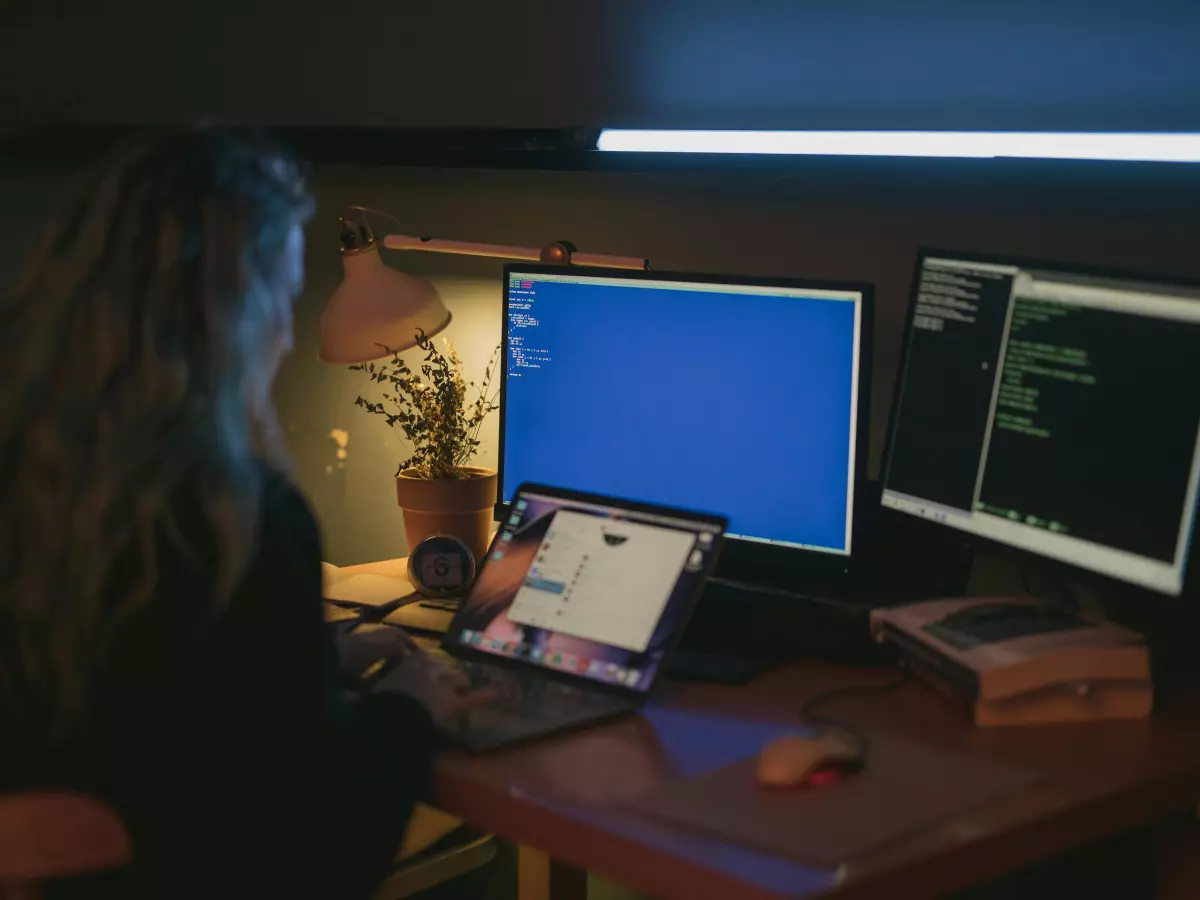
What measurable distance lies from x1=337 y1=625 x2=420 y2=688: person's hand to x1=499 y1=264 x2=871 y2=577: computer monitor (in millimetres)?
374

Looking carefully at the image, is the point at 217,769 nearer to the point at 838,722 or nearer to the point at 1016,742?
the point at 838,722

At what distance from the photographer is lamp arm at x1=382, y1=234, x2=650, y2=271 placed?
1.75 m

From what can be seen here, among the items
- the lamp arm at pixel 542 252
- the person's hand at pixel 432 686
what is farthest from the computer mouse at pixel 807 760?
the lamp arm at pixel 542 252

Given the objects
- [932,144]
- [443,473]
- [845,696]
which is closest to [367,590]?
[443,473]

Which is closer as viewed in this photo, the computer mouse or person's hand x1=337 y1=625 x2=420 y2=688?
the computer mouse

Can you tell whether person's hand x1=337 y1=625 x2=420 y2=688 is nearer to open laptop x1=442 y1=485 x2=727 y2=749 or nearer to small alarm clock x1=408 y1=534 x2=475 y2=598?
open laptop x1=442 y1=485 x2=727 y2=749

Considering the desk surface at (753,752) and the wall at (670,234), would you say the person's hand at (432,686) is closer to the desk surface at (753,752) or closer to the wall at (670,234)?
the desk surface at (753,752)

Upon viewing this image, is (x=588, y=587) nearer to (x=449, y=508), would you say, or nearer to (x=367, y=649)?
(x=367, y=649)

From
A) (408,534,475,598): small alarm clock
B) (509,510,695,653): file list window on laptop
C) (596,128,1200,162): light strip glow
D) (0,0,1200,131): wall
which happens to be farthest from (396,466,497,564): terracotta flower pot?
(0,0,1200,131): wall

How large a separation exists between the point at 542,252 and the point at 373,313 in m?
0.24

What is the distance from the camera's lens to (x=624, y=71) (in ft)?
6.56

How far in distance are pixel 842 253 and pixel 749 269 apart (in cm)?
15

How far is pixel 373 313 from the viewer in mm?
1788

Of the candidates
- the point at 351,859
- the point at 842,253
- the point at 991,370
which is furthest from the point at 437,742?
the point at 842,253
